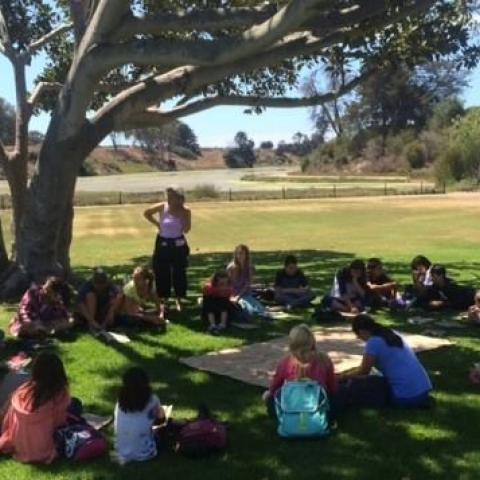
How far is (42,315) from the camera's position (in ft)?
32.9

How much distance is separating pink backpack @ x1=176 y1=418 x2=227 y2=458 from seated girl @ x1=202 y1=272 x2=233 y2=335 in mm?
4332

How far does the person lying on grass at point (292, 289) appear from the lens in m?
12.3

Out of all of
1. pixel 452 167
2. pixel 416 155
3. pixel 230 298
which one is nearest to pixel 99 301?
pixel 230 298

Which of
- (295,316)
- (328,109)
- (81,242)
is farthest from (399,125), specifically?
(295,316)

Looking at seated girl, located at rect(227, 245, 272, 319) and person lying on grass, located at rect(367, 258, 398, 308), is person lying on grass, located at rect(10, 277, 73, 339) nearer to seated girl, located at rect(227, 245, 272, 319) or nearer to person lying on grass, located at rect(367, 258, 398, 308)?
seated girl, located at rect(227, 245, 272, 319)

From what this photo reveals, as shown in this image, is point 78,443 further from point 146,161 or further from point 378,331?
point 146,161

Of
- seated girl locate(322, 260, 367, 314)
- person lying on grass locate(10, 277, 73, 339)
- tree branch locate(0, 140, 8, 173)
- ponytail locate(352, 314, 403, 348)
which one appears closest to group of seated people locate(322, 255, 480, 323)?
seated girl locate(322, 260, 367, 314)

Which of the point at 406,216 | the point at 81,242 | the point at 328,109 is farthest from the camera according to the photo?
the point at 328,109

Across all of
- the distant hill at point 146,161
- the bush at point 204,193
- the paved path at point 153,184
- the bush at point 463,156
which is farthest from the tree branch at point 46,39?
the distant hill at point 146,161

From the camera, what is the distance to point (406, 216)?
38.2 m

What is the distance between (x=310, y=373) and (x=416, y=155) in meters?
86.4

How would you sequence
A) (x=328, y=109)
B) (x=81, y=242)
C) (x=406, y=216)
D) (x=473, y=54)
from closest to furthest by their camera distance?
(x=473, y=54)
(x=81, y=242)
(x=406, y=216)
(x=328, y=109)

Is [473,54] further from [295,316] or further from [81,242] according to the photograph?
[81,242]

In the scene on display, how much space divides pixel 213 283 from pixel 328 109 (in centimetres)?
11174
